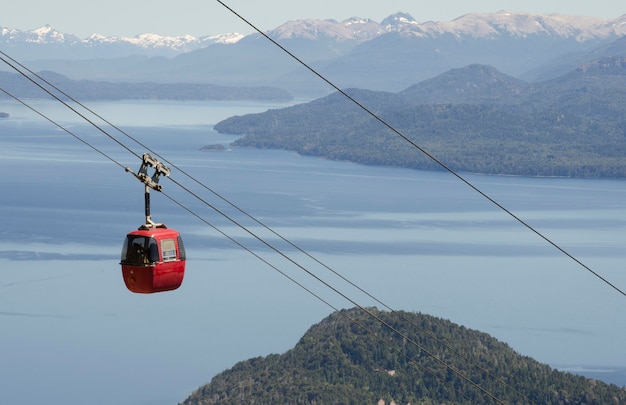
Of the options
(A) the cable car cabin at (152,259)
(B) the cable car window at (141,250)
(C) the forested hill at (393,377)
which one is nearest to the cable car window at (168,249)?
(A) the cable car cabin at (152,259)

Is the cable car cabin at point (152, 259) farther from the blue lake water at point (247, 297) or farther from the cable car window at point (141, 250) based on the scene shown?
the blue lake water at point (247, 297)

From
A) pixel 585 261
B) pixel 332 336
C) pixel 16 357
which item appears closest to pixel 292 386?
Result: pixel 332 336

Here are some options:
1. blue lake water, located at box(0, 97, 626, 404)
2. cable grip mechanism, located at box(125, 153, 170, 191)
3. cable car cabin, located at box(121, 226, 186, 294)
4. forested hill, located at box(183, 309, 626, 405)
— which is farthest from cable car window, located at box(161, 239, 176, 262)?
blue lake water, located at box(0, 97, 626, 404)

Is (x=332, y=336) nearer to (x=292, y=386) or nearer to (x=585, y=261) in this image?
(x=292, y=386)

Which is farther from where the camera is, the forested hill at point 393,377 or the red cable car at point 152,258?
the forested hill at point 393,377

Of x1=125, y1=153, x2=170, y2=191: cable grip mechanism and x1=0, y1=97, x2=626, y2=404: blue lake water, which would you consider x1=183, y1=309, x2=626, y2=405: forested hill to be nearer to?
x1=0, y1=97, x2=626, y2=404: blue lake water


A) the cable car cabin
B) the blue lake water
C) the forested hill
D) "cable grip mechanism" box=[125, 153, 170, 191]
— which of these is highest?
"cable grip mechanism" box=[125, 153, 170, 191]

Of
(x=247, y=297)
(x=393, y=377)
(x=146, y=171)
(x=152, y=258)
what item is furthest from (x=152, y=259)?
(x=247, y=297)
